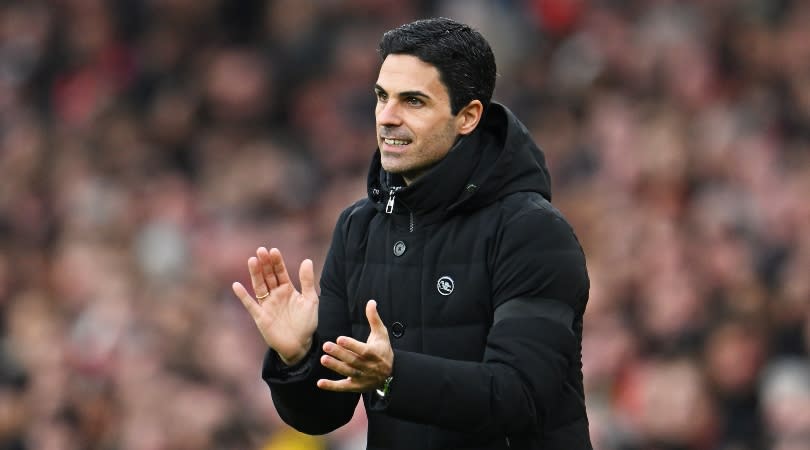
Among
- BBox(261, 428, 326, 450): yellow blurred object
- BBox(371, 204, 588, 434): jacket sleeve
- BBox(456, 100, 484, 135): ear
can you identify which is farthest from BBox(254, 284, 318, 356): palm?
BBox(261, 428, 326, 450): yellow blurred object

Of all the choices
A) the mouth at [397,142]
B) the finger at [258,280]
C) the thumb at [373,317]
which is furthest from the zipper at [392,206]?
the thumb at [373,317]

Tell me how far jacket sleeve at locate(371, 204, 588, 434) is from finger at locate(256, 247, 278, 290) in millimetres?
368

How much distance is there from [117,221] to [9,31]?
2655mm

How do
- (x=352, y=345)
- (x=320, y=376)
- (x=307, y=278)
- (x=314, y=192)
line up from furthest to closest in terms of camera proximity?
(x=314, y=192), (x=320, y=376), (x=307, y=278), (x=352, y=345)

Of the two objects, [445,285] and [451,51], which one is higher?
[451,51]

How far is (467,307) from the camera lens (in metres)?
3.62

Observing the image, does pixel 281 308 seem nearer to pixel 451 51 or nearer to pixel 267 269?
pixel 267 269

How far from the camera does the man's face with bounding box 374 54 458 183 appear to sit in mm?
3650

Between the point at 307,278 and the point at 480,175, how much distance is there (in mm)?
447

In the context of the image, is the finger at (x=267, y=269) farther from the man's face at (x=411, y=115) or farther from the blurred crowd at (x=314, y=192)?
the blurred crowd at (x=314, y=192)

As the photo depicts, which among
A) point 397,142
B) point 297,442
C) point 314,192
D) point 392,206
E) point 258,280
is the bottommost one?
point 297,442

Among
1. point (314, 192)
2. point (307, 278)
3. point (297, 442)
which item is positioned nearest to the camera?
point (307, 278)

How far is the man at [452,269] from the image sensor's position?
11.6ft

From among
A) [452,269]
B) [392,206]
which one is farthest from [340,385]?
[392,206]
